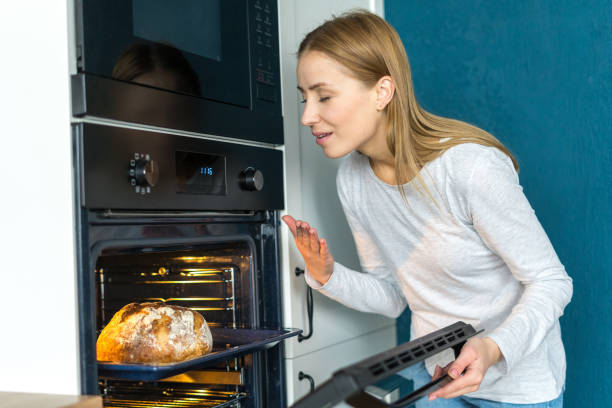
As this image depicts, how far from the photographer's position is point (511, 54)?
70.4 inches

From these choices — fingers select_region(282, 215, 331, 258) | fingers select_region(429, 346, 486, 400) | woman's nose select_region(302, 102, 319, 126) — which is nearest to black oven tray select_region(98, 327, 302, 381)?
fingers select_region(282, 215, 331, 258)

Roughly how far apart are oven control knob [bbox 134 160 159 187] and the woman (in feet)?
1.08

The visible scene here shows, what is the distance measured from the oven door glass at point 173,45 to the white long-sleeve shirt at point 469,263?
0.41 metres

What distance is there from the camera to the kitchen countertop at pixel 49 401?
791mm

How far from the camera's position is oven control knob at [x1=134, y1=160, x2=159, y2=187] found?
0.93 metres

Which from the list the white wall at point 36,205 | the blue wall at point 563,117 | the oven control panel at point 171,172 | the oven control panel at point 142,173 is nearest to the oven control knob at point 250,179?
the oven control panel at point 171,172

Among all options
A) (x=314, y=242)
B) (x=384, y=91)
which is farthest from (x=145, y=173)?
(x=384, y=91)

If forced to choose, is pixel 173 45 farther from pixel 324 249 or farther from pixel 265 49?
pixel 324 249

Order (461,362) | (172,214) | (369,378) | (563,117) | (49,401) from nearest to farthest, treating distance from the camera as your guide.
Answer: (369,378) < (49,401) < (461,362) < (172,214) < (563,117)

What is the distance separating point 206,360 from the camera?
2.95ft

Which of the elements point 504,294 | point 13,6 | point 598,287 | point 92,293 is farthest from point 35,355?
point 598,287

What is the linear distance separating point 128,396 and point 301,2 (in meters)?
1.00

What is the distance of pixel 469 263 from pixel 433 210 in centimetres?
13

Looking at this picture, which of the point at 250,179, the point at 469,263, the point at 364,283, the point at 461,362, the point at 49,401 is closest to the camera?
the point at 49,401
